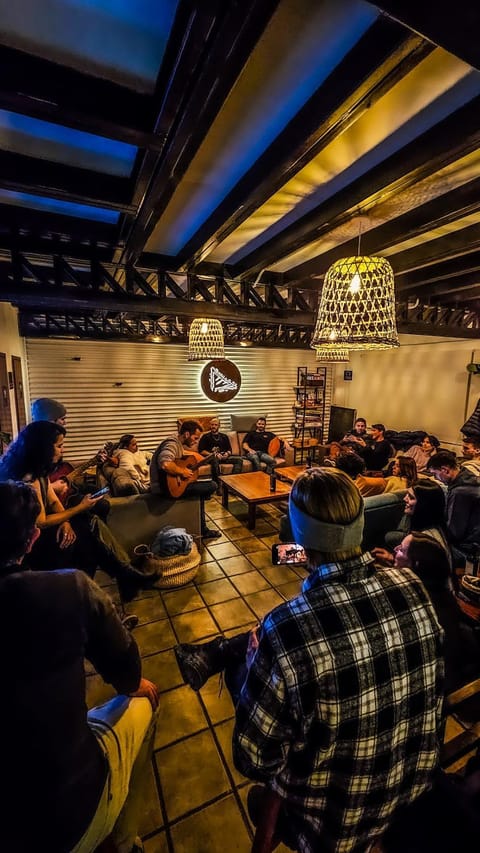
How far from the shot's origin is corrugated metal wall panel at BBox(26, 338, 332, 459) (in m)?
6.52

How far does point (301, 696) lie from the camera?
0.81m

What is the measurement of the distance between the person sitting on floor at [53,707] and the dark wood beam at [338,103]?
180 centimetres

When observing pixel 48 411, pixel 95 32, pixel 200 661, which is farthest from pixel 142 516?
pixel 95 32

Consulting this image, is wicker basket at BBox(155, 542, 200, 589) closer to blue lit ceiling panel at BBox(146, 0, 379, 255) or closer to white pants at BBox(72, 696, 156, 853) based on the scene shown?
white pants at BBox(72, 696, 156, 853)

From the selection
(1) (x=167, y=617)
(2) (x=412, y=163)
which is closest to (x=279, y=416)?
(1) (x=167, y=617)

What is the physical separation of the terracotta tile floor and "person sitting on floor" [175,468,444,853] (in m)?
0.76

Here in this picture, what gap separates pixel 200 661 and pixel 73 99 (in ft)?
7.48

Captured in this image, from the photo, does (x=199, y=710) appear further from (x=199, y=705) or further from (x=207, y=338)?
(x=207, y=338)

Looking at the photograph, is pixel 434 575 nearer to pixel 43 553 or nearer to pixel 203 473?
pixel 43 553

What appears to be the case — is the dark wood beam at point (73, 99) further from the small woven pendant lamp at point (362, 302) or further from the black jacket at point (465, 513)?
the black jacket at point (465, 513)

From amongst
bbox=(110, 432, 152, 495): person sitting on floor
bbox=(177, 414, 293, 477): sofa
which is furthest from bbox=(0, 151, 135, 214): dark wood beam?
bbox=(177, 414, 293, 477): sofa

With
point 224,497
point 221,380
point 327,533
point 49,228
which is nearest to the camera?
point 327,533

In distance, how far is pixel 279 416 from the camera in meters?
8.52

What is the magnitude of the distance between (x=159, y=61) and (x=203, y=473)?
5602 millimetres
